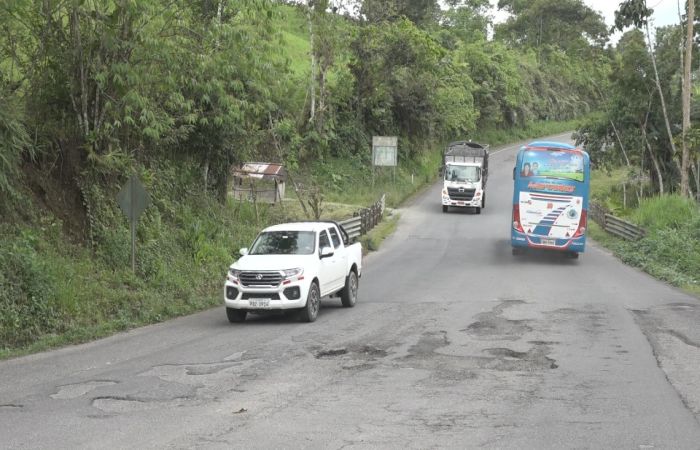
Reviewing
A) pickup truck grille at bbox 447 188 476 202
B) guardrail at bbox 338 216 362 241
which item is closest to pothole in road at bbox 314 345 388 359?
guardrail at bbox 338 216 362 241

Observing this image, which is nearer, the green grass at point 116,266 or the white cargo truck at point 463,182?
the green grass at point 116,266

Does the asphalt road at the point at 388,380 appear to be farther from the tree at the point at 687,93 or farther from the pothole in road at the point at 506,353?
the tree at the point at 687,93

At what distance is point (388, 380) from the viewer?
10680 millimetres

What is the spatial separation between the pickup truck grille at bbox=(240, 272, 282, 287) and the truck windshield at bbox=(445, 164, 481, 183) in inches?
1263

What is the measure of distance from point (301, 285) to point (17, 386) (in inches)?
246

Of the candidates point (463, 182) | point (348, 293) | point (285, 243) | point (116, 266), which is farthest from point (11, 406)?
point (463, 182)

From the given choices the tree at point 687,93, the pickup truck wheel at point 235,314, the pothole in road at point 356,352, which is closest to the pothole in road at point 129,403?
the pothole in road at point 356,352

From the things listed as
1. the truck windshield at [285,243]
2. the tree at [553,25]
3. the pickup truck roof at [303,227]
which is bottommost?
the truck windshield at [285,243]

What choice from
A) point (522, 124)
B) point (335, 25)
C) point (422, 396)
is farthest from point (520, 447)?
point (522, 124)

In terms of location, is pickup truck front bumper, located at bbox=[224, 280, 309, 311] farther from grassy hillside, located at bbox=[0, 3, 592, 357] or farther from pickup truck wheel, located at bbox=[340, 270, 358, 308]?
pickup truck wheel, located at bbox=[340, 270, 358, 308]

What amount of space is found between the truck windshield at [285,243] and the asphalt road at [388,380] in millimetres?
1423

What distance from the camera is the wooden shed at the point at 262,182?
111 ft

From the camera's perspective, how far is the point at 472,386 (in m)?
10.3

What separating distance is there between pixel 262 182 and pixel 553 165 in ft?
46.3
